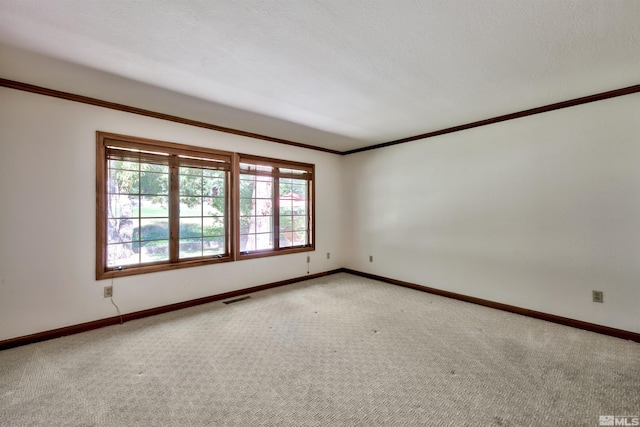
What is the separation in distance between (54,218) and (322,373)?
2.94 m

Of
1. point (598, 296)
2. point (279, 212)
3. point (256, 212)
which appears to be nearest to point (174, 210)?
point (256, 212)

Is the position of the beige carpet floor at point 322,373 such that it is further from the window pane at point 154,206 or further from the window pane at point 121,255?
the window pane at point 154,206

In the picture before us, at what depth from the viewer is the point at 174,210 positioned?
11.5 ft

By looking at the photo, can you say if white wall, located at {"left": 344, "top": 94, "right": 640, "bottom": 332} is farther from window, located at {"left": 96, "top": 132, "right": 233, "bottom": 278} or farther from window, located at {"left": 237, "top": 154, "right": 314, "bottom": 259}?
window, located at {"left": 96, "top": 132, "right": 233, "bottom": 278}

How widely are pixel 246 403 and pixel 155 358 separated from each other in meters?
1.05

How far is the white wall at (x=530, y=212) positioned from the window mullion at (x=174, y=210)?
321cm

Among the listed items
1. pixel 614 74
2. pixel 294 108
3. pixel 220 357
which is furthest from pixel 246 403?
pixel 614 74

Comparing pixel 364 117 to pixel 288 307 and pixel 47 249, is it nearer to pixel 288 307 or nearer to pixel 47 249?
pixel 288 307

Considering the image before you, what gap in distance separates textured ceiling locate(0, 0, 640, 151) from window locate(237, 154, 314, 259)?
145 centimetres

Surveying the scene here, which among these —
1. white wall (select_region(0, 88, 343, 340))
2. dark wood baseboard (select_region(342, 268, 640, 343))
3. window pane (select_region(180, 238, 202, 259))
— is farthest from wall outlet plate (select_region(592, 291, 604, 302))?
white wall (select_region(0, 88, 343, 340))

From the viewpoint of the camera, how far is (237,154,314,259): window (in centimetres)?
421

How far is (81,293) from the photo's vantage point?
9.32 feet

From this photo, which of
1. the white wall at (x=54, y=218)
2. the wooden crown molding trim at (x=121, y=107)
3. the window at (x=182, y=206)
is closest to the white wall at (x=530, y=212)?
the window at (x=182, y=206)

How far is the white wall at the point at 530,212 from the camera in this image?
2.71 m
